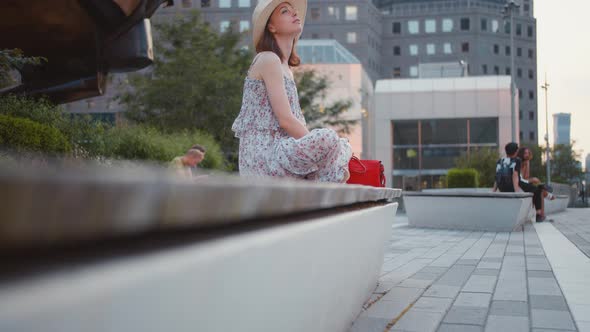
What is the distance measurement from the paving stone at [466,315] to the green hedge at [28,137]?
7729 millimetres

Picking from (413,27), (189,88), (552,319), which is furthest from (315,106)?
(413,27)

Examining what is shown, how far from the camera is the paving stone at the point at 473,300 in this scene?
3989 millimetres

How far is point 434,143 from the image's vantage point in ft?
156

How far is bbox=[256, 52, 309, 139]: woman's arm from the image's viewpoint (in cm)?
390

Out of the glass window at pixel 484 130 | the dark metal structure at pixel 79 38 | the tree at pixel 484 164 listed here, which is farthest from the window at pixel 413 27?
the dark metal structure at pixel 79 38

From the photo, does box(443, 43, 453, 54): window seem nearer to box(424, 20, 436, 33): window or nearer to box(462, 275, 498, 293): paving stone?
box(424, 20, 436, 33): window

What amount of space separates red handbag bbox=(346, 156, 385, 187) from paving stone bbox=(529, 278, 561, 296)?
119 cm

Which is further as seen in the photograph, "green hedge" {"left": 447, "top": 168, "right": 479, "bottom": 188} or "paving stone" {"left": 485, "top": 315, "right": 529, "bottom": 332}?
"green hedge" {"left": 447, "top": 168, "right": 479, "bottom": 188}

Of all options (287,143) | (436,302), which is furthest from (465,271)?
(287,143)

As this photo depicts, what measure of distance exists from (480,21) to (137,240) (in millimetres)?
118370

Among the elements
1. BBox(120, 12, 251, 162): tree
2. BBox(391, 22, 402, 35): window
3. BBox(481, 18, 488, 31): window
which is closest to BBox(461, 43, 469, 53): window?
BBox(481, 18, 488, 31): window

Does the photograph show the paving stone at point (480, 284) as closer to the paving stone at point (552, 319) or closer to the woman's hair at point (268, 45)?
the paving stone at point (552, 319)

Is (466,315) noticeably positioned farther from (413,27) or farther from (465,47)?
(465,47)

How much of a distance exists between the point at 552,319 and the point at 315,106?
113 feet
